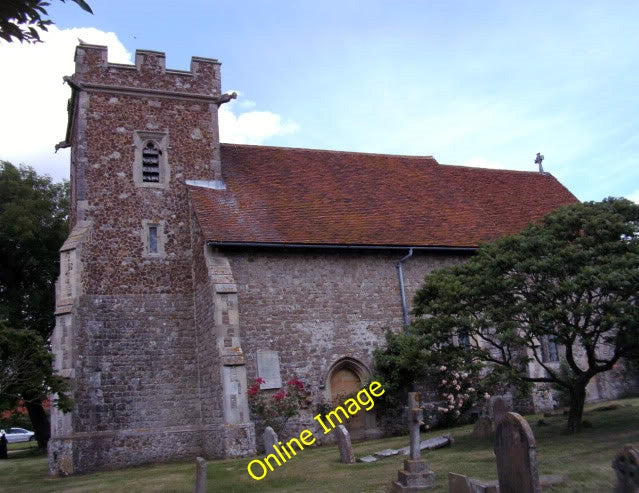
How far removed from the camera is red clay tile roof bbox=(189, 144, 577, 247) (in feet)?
57.6

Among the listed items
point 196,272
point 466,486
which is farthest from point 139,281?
point 466,486

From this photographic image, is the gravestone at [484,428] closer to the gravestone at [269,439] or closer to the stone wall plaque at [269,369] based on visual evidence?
the gravestone at [269,439]

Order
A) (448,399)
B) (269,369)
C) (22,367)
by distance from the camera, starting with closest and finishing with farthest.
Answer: (22,367), (448,399), (269,369)

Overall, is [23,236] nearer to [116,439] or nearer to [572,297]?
[116,439]

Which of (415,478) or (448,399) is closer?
(415,478)

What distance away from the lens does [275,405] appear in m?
15.4

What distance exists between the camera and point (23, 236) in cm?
2414

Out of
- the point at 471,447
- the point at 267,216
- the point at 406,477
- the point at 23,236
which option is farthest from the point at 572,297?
the point at 23,236

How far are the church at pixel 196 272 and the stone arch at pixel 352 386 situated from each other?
4 centimetres

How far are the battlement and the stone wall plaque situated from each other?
8.54 meters

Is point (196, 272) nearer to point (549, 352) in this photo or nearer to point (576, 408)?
point (576, 408)

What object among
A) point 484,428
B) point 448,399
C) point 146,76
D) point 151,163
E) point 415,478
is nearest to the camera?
point 415,478

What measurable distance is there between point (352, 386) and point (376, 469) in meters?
6.12

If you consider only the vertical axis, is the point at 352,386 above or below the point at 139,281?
below
